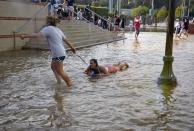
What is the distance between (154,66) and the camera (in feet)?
50.5

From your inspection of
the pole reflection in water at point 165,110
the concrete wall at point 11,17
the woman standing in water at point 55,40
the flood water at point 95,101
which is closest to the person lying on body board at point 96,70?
the flood water at point 95,101

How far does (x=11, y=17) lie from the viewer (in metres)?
20.6

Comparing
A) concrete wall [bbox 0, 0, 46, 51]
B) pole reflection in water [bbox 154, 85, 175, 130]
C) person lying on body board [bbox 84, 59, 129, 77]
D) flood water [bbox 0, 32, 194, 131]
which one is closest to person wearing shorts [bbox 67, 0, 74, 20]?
concrete wall [bbox 0, 0, 46, 51]

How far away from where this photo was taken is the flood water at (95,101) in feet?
24.1

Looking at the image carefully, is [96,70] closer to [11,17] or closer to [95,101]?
[95,101]

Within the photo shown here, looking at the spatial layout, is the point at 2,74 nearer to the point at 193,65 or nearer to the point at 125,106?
the point at 125,106

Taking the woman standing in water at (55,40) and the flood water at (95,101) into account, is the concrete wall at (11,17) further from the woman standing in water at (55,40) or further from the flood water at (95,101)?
the woman standing in water at (55,40)

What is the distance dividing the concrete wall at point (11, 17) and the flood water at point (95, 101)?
601 cm

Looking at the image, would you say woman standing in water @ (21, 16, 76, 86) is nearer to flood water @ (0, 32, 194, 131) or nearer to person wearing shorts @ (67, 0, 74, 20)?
flood water @ (0, 32, 194, 131)

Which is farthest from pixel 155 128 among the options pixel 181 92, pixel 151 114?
pixel 181 92

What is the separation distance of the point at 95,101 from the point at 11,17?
493 inches

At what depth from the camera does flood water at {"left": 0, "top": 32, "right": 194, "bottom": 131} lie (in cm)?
735

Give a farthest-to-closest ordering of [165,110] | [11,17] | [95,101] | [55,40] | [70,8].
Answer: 1. [70,8]
2. [11,17]
3. [55,40]
4. [95,101]
5. [165,110]

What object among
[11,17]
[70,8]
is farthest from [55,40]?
[70,8]
